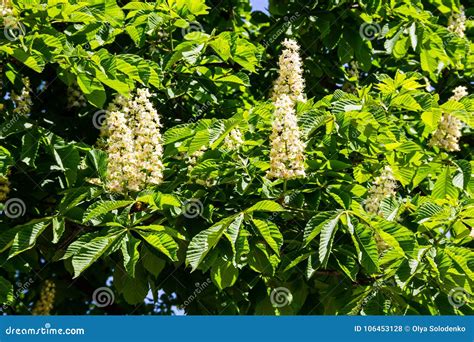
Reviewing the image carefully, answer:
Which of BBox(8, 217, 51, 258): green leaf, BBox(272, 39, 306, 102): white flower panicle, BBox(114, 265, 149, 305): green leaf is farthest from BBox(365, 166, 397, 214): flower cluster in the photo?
BBox(8, 217, 51, 258): green leaf

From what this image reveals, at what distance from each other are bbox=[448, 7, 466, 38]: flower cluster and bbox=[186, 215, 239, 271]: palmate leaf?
3.11 m

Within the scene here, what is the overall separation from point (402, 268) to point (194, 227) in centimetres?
107

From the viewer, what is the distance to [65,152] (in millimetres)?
4305

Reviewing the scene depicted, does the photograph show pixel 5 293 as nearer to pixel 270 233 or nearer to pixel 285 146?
pixel 270 233

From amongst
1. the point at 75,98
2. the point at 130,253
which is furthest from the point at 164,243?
the point at 75,98

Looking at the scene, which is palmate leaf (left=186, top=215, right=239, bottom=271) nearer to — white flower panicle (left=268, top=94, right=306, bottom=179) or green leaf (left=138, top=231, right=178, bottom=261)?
green leaf (left=138, top=231, right=178, bottom=261)

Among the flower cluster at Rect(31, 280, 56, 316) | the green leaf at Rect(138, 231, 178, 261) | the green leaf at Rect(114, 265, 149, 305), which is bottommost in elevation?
the flower cluster at Rect(31, 280, 56, 316)

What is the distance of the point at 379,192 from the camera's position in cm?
408

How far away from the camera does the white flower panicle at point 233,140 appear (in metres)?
4.00

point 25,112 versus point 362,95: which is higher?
point 362,95

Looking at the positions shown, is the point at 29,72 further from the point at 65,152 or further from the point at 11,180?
the point at 65,152

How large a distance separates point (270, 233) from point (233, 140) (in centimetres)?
64

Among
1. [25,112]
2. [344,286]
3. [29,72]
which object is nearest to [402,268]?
[344,286]

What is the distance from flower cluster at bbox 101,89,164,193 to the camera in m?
3.90
